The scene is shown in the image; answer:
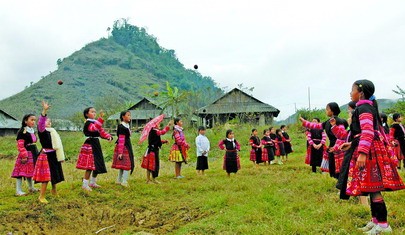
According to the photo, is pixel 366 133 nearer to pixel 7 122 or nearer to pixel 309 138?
pixel 309 138

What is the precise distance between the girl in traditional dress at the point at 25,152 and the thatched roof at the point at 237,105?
27.0m

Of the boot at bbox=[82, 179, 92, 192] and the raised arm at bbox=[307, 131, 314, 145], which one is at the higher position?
the raised arm at bbox=[307, 131, 314, 145]

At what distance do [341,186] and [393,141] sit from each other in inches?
254

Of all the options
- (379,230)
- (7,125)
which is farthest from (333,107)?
(7,125)

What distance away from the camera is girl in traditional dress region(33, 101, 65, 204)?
23.4 ft

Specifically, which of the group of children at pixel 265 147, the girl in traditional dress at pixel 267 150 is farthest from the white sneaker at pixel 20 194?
the girl in traditional dress at pixel 267 150

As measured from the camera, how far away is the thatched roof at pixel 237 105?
118 feet

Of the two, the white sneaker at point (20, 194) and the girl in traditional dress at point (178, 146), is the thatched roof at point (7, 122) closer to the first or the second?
the girl in traditional dress at point (178, 146)

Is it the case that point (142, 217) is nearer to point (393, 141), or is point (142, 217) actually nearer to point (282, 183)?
point (282, 183)

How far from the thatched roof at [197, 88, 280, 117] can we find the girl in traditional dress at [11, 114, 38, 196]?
27.0 metres

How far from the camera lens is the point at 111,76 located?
83.0 meters

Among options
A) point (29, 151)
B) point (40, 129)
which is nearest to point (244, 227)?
point (40, 129)

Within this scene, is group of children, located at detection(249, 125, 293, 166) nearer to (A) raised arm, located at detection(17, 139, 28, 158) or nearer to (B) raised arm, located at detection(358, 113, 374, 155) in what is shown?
(A) raised arm, located at detection(17, 139, 28, 158)

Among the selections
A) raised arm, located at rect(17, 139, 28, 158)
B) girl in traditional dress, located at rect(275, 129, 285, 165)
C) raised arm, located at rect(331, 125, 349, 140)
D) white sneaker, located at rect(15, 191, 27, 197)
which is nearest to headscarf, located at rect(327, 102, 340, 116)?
raised arm, located at rect(331, 125, 349, 140)
